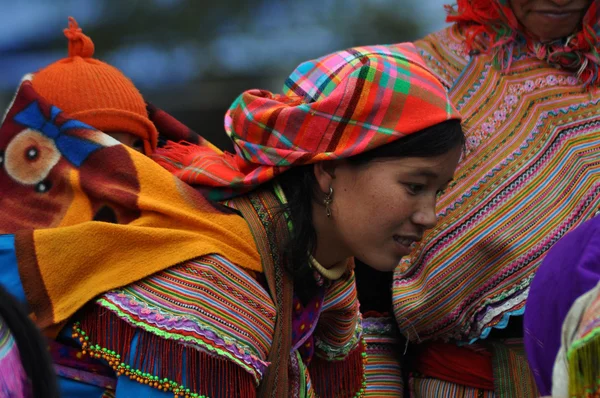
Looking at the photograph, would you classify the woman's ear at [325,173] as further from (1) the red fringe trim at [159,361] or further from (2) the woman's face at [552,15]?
(2) the woman's face at [552,15]

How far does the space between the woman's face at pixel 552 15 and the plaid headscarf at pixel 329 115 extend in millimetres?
673

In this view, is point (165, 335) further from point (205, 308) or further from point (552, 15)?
point (552, 15)

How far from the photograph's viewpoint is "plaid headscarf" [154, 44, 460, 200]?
2.02 meters

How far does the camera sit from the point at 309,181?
2141mm

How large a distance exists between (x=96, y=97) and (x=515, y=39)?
126cm

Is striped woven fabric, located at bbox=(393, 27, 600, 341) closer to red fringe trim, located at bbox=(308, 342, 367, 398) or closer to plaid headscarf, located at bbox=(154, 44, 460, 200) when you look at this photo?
red fringe trim, located at bbox=(308, 342, 367, 398)

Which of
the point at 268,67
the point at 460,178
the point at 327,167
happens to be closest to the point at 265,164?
the point at 327,167

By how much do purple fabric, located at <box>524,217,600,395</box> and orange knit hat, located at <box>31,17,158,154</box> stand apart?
1.20 meters

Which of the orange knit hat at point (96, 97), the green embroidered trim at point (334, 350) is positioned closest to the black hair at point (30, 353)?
the orange knit hat at point (96, 97)

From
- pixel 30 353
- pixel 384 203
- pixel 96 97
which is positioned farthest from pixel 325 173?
pixel 30 353

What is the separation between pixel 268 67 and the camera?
5.29 meters

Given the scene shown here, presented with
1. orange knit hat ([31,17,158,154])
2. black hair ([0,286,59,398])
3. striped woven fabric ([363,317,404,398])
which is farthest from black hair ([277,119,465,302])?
black hair ([0,286,59,398])

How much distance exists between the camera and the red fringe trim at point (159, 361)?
187 centimetres

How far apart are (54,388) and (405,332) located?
1.72 meters
